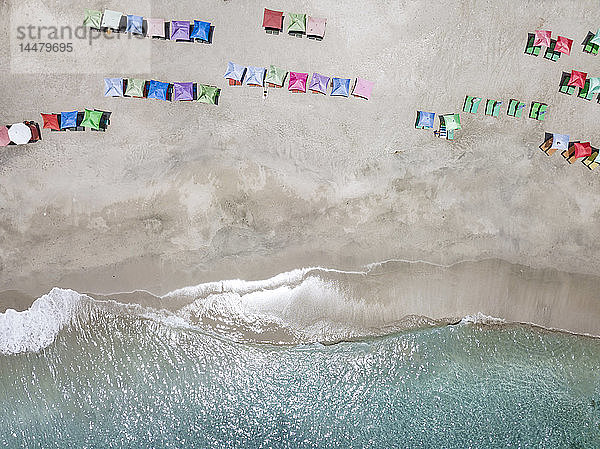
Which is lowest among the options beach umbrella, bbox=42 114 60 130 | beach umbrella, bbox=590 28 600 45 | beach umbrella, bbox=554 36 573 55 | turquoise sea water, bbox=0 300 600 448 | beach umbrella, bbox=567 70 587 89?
turquoise sea water, bbox=0 300 600 448

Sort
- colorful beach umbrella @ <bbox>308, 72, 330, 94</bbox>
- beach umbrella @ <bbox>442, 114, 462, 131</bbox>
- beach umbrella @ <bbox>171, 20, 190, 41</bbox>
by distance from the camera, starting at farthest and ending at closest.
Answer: beach umbrella @ <bbox>442, 114, 462, 131</bbox>, colorful beach umbrella @ <bbox>308, 72, 330, 94</bbox>, beach umbrella @ <bbox>171, 20, 190, 41</bbox>

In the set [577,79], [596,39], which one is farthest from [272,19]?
[596,39]

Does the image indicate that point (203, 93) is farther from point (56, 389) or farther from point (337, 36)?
point (56, 389)

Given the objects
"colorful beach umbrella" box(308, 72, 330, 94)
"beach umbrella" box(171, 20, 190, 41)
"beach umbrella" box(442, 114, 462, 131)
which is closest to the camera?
"beach umbrella" box(171, 20, 190, 41)

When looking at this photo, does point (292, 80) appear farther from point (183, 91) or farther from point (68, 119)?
point (68, 119)

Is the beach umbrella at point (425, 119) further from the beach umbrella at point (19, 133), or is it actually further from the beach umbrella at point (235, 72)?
the beach umbrella at point (19, 133)

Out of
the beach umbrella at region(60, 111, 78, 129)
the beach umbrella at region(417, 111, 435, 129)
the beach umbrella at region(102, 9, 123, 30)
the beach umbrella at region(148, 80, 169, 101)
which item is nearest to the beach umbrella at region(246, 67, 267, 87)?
the beach umbrella at region(148, 80, 169, 101)

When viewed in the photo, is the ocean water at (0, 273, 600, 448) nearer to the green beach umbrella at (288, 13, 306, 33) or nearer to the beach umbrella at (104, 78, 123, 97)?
the beach umbrella at (104, 78, 123, 97)
